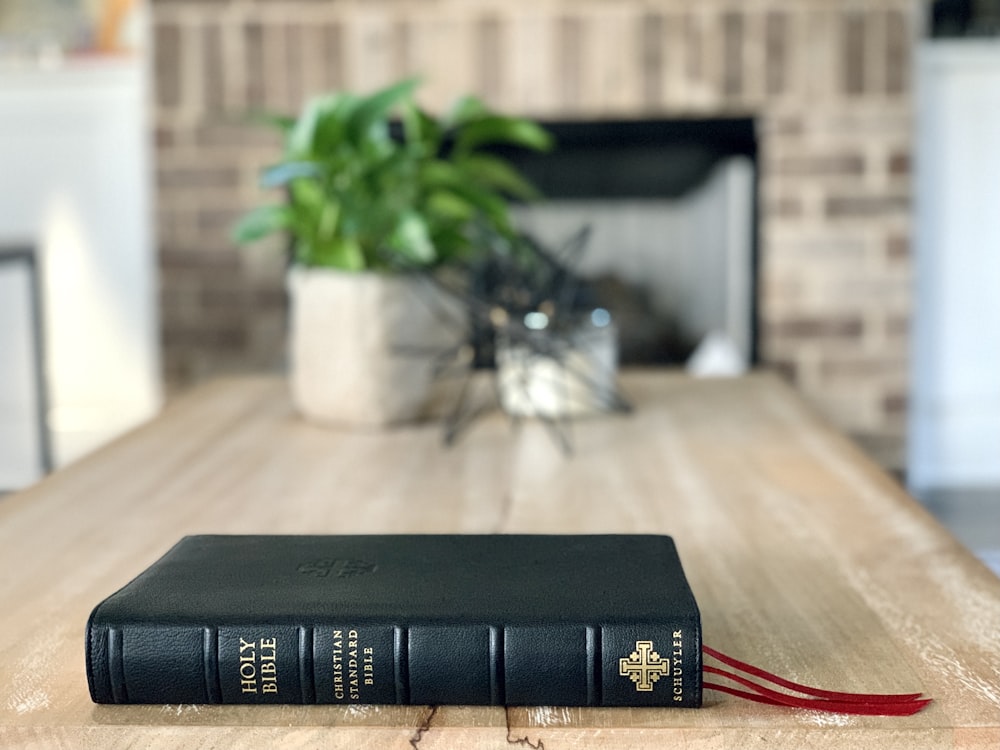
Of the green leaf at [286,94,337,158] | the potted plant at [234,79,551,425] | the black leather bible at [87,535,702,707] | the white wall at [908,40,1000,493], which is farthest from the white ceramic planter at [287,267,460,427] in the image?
the white wall at [908,40,1000,493]

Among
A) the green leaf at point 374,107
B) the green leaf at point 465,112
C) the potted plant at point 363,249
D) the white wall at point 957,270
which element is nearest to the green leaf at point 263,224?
the potted plant at point 363,249

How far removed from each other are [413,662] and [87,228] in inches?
80.9

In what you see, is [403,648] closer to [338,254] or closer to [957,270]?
[338,254]

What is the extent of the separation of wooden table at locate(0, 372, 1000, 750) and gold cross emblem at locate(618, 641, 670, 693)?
18 mm

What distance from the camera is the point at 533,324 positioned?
1.31 m

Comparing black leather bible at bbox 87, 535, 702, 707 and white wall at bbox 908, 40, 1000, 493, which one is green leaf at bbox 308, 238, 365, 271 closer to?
black leather bible at bbox 87, 535, 702, 707

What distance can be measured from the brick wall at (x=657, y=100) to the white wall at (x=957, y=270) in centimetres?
16

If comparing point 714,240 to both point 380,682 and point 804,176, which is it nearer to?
point 804,176

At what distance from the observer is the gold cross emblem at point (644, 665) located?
0.52m

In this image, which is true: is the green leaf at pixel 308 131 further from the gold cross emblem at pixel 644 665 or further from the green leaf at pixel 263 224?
the gold cross emblem at pixel 644 665

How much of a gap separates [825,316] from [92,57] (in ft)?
5.44

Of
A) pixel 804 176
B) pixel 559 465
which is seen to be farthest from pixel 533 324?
pixel 804 176

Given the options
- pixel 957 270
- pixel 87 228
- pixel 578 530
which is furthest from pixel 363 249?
pixel 957 270

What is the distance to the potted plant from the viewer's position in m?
1.25
